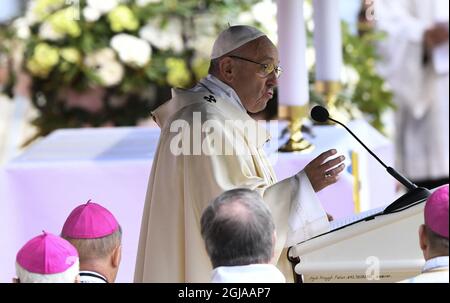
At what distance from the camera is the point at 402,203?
4.20 metres

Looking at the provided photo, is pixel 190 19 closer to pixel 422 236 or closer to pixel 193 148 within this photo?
pixel 193 148

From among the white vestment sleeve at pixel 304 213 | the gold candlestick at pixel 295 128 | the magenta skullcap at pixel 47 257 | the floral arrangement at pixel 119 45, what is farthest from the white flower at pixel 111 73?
the magenta skullcap at pixel 47 257

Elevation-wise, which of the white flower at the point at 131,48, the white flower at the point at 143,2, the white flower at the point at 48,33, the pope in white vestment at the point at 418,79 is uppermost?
the white flower at the point at 143,2

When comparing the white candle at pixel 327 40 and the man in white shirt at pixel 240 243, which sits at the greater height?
the white candle at pixel 327 40

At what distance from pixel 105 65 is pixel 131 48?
22 cm

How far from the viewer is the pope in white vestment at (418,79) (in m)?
9.24

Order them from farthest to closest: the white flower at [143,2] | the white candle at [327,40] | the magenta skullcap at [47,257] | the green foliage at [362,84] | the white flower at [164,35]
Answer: the green foliage at [362,84] < the white flower at [143,2] < the white flower at [164,35] < the white candle at [327,40] < the magenta skullcap at [47,257]

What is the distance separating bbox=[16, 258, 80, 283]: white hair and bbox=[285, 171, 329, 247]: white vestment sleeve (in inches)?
35.3

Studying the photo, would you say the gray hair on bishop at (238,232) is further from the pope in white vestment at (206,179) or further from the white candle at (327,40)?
the white candle at (327,40)

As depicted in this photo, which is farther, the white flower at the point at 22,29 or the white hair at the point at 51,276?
the white flower at the point at 22,29

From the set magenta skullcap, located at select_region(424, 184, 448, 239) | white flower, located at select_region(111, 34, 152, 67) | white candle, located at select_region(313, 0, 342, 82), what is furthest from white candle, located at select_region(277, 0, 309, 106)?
magenta skullcap, located at select_region(424, 184, 448, 239)

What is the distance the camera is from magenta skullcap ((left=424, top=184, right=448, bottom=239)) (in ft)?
11.5

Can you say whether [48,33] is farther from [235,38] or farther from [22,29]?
[235,38]
